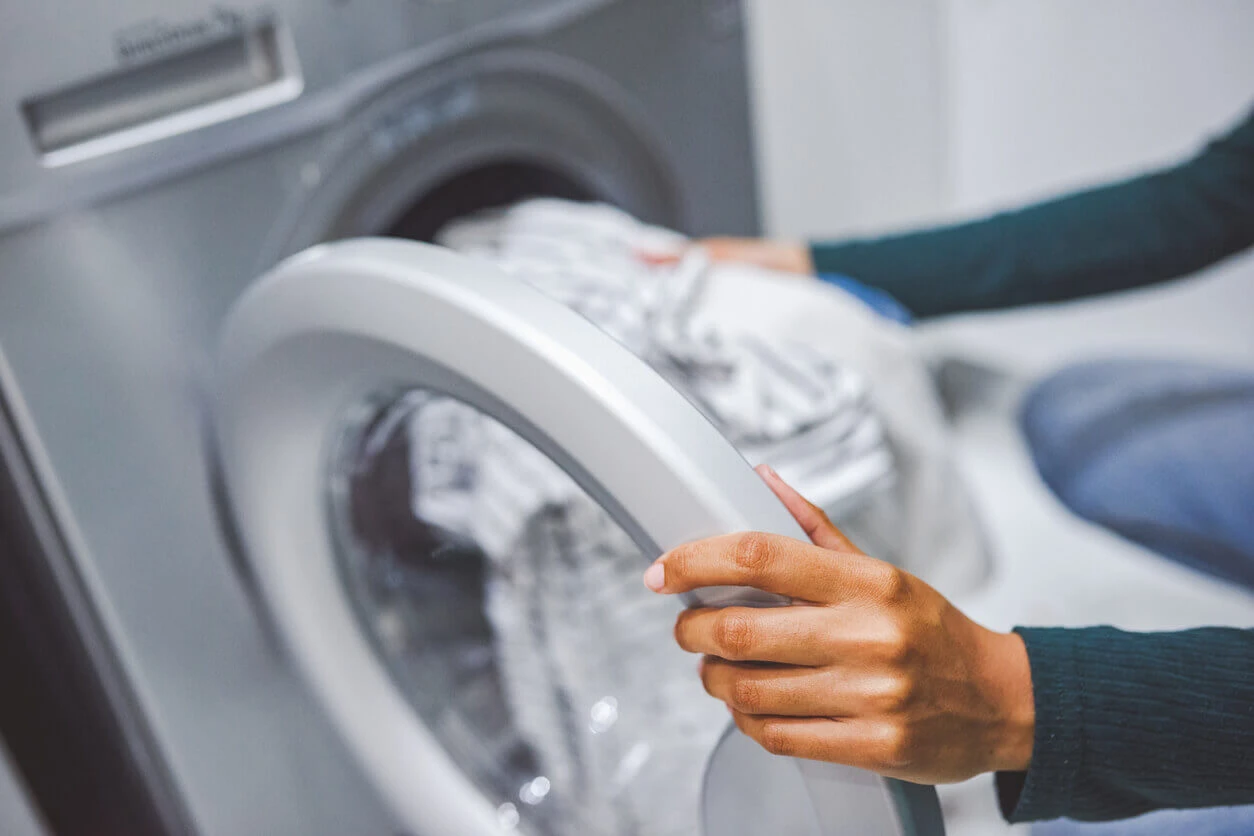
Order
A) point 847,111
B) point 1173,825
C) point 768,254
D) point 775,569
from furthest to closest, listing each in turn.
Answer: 1. point 847,111
2. point 768,254
3. point 1173,825
4. point 775,569

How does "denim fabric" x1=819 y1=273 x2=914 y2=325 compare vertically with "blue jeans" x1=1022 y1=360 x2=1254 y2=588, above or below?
above

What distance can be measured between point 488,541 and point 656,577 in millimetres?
222

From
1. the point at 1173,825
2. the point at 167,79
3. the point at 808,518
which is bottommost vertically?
the point at 1173,825

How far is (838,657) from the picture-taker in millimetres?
320

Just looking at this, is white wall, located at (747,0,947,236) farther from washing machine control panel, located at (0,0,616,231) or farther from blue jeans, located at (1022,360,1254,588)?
washing machine control panel, located at (0,0,616,231)

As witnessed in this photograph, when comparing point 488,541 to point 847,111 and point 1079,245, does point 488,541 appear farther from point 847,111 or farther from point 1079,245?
point 847,111

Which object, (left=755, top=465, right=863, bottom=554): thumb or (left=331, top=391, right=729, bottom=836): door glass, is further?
(left=331, top=391, right=729, bottom=836): door glass

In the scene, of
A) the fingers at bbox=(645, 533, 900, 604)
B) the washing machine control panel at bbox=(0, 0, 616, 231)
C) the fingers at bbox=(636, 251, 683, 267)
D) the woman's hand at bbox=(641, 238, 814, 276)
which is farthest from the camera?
the woman's hand at bbox=(641, 238, 814, 276)

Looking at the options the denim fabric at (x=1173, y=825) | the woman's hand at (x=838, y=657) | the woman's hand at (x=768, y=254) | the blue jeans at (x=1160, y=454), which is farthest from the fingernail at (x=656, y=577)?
the blue jeans at (x=1160, y=454)

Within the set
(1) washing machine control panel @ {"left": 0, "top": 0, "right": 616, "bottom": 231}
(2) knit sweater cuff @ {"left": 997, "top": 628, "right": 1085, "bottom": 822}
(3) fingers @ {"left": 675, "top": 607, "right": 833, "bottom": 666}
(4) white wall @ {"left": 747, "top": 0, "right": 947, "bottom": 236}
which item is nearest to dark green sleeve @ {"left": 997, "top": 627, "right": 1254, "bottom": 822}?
(2) knit sweater cuff @ {"left": 997, "top": 628, "right": 1085, "bottom": 822}

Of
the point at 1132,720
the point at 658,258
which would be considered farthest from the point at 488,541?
the point at 1132,720

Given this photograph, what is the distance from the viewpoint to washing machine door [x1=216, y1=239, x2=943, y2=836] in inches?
13.0

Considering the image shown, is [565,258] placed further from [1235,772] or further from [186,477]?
[1235,772]

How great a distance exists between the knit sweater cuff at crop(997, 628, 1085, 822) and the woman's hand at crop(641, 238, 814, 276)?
409 millimetres
